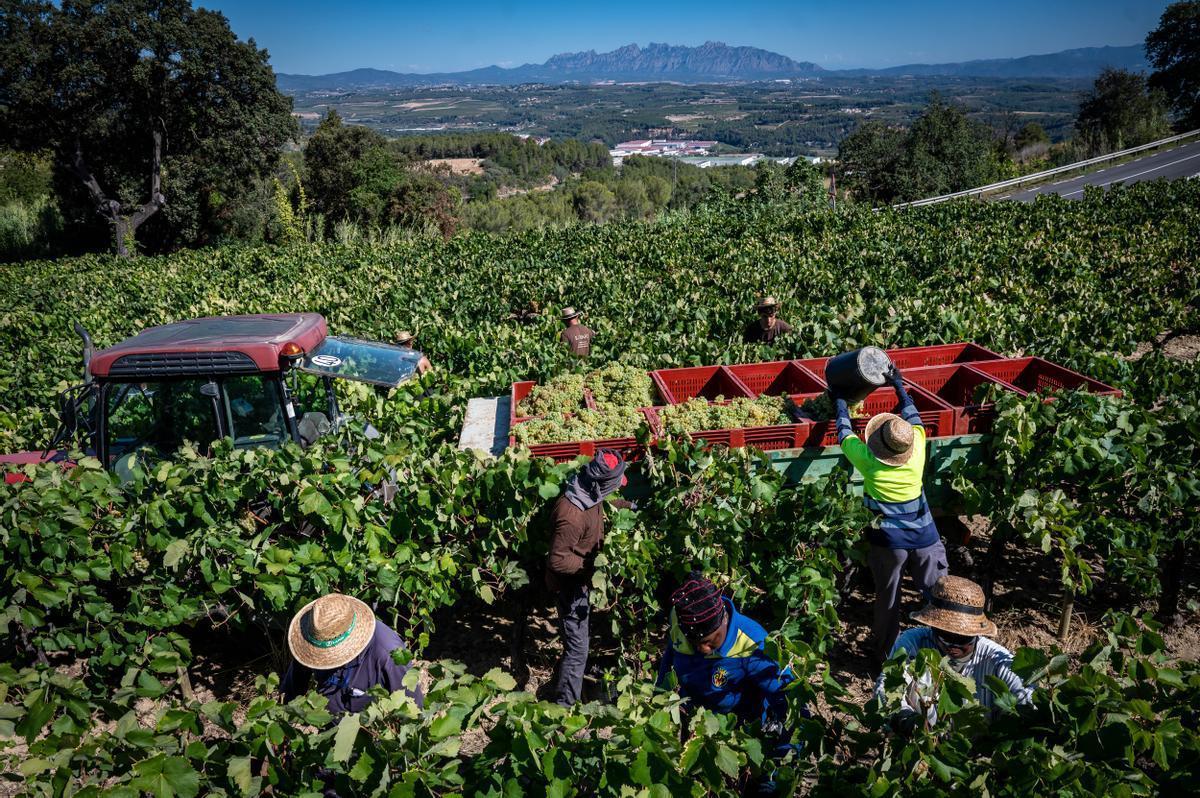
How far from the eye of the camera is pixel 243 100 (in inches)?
1276

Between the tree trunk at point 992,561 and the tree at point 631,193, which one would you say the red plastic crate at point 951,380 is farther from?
→ the tree at point 631,193

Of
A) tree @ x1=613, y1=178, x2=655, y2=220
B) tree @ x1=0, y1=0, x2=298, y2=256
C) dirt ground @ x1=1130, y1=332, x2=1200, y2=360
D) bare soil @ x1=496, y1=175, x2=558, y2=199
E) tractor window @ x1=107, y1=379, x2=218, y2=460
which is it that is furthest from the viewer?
bare soil @ x1=496, y1=175, x2=558, y2=199

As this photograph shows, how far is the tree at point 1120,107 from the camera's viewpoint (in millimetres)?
52031

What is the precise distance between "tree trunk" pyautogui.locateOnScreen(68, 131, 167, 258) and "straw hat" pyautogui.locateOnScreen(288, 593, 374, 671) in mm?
32634

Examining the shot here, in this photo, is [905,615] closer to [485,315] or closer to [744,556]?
[744,556]

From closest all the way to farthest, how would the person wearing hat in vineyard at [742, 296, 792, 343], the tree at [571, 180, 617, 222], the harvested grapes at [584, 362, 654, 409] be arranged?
the harvested grapes at [584, 362, 654, 409] < the person wearing hat in vineyard at [742, 296, 792, 343] < the tree at [571, 180, 617, 222]

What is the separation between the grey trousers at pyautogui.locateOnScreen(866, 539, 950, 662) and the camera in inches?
181

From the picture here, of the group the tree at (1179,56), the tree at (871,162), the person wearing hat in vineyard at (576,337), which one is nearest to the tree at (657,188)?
the tree at (871,162)

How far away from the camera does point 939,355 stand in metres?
7.32

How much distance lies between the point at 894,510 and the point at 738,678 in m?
1.94


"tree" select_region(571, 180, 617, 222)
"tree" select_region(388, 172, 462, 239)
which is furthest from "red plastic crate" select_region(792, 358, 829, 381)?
"tree" select_region(571, 180, 617, 222)

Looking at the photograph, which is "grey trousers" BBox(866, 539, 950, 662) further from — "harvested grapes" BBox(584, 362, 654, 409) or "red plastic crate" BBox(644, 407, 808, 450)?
"harvested grapes" BBox(584, 362, 654, 409)

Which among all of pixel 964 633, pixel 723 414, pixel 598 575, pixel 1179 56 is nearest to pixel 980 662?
pixel 964 633

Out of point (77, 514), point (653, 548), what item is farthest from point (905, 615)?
point (77, 514)
